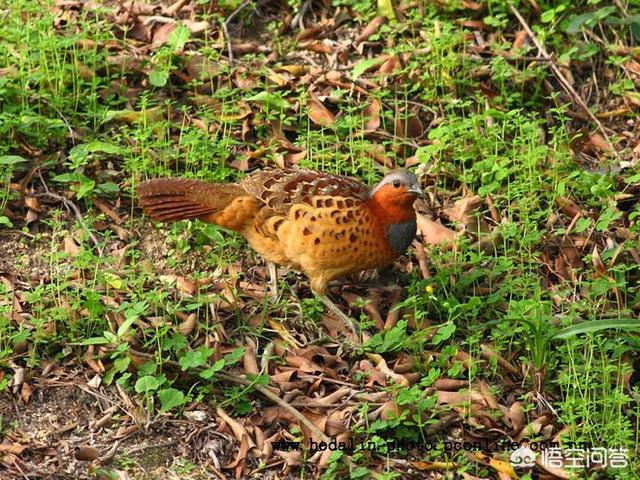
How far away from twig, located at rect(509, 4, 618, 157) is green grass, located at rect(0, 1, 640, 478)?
10 centimetres

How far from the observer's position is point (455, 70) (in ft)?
27.9

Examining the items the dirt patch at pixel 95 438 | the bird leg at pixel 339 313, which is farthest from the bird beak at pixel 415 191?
the dirt patch at pixel 95 438

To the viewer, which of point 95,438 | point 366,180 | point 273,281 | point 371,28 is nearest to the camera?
point 95,438

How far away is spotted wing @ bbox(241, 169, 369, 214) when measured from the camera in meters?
6.76

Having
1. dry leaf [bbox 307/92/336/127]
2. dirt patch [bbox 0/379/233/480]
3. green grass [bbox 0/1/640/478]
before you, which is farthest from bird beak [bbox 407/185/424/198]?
dirt patch [bbox 0/379/233/480]

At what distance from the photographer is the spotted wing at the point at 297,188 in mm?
6758

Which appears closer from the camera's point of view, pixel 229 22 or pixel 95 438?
pixel 95 438

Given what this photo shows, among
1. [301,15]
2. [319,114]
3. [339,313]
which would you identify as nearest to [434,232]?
[339,313]

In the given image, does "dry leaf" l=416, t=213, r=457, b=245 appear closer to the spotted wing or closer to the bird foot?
the spotted wing

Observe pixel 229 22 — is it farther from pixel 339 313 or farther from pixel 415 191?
pixel 339 313

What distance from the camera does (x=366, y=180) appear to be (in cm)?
771

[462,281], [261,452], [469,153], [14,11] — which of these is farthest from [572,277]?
[14,11]

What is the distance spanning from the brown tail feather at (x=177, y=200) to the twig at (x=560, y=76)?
2.89 m

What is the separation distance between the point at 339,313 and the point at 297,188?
762 mm
